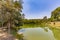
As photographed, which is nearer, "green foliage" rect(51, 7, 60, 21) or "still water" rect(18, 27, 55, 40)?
"still water" rect(18, 27, 55, 40)

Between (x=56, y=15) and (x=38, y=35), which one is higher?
(x=56, y=15)

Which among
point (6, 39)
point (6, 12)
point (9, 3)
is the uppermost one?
point (9, 3)

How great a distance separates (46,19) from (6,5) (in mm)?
35494

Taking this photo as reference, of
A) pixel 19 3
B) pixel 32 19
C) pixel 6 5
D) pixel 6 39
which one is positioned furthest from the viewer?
pixel 32 19

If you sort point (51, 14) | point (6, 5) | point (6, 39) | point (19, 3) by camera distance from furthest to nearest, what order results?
point (51, 14) → point (19, 3) → point (6, 5) → point (6, 39)

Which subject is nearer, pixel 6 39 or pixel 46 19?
pixel 6 39

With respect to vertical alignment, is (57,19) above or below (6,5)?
below

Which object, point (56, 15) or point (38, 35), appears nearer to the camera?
point (38, 35)

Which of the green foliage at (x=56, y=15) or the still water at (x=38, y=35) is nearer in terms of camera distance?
the still water at (x=38, y=35)

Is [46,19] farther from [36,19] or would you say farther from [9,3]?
[9,3]

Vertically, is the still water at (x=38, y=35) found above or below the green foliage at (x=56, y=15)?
below

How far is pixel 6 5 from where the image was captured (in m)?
16.7

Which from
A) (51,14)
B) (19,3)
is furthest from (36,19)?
(19,3)

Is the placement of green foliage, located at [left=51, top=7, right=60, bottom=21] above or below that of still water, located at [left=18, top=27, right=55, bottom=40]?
above
